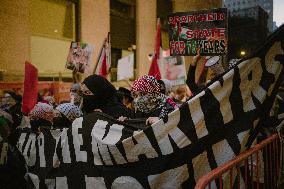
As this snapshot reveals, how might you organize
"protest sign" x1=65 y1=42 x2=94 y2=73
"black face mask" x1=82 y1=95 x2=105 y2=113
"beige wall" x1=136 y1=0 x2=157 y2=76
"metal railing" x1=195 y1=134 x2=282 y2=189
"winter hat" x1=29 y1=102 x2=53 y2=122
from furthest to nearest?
1. "beige wall" x1=136 y1=0 x2=157 y2=76
2. "protest sign" x1=65 y1=42 x2=94 y2=73
3. "winter hat" x1=29 y1=102 x2=53 y2=122
4. "black face mask" x1=82 y1=95 x2=105 y2=113
5. "metal railing" x1=195 y1=134 x2=282 y2=189

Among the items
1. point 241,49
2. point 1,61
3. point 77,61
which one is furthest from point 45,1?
point 241,49

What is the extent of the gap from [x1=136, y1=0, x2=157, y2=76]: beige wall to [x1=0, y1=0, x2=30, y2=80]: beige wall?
6.33 metres

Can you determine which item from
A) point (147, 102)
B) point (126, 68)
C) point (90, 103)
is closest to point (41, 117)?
point (90, 103)

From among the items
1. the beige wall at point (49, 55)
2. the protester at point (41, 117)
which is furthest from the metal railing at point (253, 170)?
the beige wall at point (49, 55)

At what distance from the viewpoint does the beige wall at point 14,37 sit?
10523 millimetres

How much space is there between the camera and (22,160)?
4375 millimetres

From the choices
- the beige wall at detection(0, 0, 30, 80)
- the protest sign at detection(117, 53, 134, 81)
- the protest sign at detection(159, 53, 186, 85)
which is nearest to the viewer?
the protest sign at detection(117, 53, 134, 81)

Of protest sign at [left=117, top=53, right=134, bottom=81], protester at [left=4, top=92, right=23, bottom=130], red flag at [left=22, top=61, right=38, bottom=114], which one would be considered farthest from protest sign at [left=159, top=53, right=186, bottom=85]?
red flag at [left=22, top=61, right=38, bottom=114]

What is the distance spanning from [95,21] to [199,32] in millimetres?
9583

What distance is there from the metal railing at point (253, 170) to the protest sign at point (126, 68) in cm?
483

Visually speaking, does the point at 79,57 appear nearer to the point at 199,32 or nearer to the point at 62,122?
the point at 199,32

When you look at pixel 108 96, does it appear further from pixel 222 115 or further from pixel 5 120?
pixel 222 115

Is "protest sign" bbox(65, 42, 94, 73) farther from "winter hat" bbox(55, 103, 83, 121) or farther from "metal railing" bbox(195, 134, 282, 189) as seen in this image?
"metal railing" bbox(195, 134, 282, 189)

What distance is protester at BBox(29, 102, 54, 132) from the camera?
4.64m
